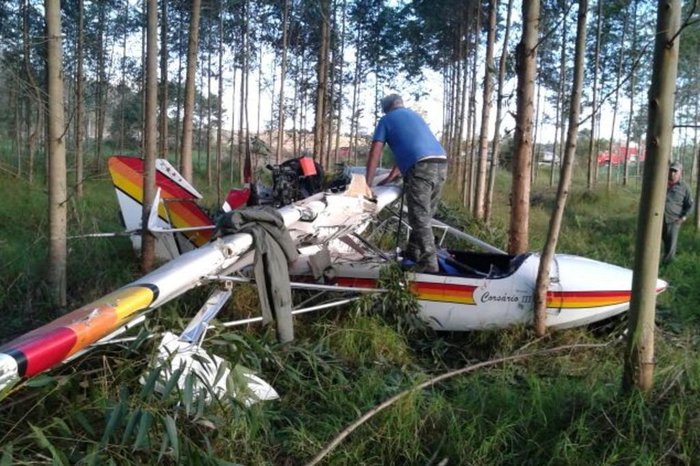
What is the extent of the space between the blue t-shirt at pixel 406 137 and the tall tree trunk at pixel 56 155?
288 cm

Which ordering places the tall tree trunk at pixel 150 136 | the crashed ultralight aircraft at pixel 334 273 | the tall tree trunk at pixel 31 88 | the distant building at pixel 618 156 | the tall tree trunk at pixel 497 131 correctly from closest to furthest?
the crashed ultralight aircraft at pixel 334 273 → the tall tree trunk at pixel 31 88 → the tall tree trunk at pixel 150 136 → the tall tree trunk at pixel 497 131 → the distant building at pixel 618 156

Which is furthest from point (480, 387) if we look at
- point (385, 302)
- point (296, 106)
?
point (296, 106)

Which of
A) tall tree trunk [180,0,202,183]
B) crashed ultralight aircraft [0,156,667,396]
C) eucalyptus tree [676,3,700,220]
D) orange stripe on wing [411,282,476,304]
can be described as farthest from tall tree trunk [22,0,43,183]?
eucalyptus tree [676,3,700,220]

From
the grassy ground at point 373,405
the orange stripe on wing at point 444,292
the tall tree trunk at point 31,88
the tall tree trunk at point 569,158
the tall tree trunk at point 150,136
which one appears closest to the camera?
the grassy ground at point 373,405

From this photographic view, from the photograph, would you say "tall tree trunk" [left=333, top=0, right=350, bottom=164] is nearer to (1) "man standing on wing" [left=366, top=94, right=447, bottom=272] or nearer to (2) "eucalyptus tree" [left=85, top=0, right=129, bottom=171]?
(2) "eucalyptus tree" [left=85, top=0, right=129, bottom=171]

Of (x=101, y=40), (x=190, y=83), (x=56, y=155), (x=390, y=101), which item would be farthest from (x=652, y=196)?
(x=101, y=40)

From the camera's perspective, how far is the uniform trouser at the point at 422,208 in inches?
215

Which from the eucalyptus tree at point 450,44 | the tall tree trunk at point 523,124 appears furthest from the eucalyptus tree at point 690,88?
the tall tree trunk at point 523,124

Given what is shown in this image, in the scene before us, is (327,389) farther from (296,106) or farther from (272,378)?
(296,106)

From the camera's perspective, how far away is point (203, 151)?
43469mm

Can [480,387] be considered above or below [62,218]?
below

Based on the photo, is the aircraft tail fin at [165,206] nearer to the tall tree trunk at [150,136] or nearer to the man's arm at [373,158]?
the tall tree trunk at [150,136]

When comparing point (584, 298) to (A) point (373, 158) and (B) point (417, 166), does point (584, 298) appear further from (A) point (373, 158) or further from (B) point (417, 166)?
(A) point (373, 158)

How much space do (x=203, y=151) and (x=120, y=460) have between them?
42876 millimetres
